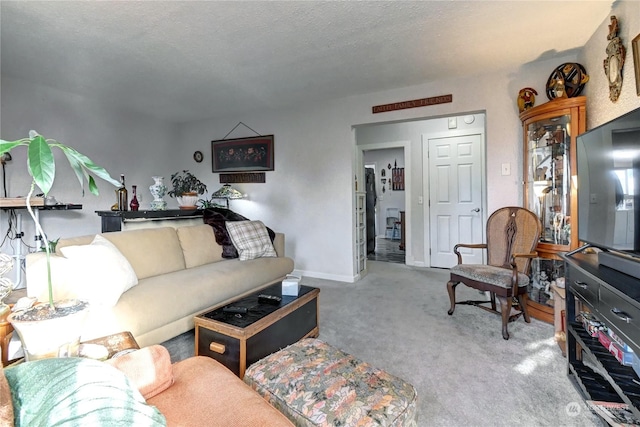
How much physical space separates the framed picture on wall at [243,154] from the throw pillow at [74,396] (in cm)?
385

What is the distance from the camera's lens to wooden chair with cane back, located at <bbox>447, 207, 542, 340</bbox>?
229 centimetres

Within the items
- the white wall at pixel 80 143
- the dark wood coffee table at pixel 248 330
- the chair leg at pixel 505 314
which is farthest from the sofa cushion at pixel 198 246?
the chair leg at pixel 505 314

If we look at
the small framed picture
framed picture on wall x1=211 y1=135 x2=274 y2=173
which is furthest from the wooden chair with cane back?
framed picture on wall x1=211 y1=135 x2=274 y2=173

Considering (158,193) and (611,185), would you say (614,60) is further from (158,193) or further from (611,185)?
(158,193)

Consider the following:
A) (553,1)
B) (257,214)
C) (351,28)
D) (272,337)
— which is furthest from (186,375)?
(257,214)

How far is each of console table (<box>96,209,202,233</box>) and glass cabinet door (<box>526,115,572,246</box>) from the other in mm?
3503

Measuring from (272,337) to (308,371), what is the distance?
628 mm

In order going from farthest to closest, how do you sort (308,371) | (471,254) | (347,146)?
1. (471,254)
2. (347,146)
3. (308,371)

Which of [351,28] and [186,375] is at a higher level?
[351,28]

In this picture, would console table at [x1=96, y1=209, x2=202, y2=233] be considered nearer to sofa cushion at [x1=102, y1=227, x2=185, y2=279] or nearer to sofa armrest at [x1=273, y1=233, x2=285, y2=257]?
sofa cushion at [x1=102, y1=227, x2=185, y2=279]

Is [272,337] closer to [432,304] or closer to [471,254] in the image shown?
[432,304]

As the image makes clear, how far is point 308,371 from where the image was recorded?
3.90ft

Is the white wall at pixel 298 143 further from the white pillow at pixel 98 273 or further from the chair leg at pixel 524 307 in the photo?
the white pillow at pixel 98 273

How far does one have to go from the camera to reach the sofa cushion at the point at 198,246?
9.12 feet
